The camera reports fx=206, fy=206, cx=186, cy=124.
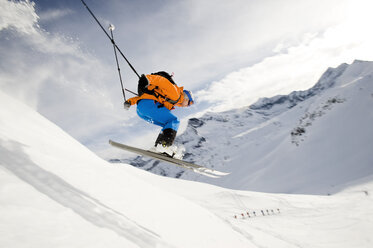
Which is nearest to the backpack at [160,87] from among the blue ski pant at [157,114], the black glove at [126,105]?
the blue ski pant at [157,114]

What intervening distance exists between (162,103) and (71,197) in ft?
9.87

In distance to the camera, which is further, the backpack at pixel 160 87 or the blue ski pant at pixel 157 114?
the blue ski pant at pixel 157 114

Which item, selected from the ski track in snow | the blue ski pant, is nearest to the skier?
the blue ski pant

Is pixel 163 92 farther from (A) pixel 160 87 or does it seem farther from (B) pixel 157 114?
(B) pixel 157 114

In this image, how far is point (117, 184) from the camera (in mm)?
3730

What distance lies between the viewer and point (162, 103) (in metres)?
4.93

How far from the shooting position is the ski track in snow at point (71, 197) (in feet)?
7.01

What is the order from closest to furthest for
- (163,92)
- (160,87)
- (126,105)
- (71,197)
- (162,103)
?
(71,197) < (160,87) < (163,92) < (162,103) < (126,105)

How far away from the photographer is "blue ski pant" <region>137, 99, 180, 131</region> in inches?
194

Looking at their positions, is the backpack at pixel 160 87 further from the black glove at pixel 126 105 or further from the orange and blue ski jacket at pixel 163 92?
the black glove at pixel 126 105

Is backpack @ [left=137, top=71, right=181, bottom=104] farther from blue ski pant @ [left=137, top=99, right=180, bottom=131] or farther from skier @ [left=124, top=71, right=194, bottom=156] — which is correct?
blue ski pant @ [left=137, top=99, right=180, bottom=131]

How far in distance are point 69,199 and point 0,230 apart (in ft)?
2.95

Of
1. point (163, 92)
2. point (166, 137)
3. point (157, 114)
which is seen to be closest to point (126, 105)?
point (157, 114)

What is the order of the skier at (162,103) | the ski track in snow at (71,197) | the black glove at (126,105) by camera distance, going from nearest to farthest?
the ski track in snow at (71,197), the skier at (162,103), the black glove at (126,105)
